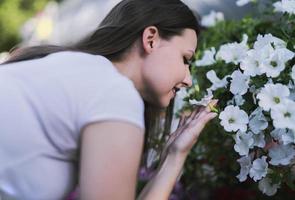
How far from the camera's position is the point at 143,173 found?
8.85ft

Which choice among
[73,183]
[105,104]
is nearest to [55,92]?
[105,104]

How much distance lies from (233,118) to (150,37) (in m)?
0.33

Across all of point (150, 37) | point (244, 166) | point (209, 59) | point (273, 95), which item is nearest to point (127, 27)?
point (150, 37)

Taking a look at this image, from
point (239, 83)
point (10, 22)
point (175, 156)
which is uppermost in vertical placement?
point (239, 83)

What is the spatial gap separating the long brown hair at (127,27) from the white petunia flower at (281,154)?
0.42 metres

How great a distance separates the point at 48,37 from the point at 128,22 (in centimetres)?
490

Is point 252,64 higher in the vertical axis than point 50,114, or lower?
lower

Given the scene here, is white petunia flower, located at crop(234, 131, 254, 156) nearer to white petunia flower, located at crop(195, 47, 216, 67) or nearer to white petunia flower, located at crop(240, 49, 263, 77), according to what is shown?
white petunia flower, located at crop(240, 49, 263, 77)

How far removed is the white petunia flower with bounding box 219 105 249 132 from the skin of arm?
0.39 meters

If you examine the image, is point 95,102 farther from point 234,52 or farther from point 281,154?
point 234,52

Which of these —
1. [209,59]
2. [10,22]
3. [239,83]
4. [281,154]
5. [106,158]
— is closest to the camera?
[106,158]

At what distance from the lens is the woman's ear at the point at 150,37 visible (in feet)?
5.32

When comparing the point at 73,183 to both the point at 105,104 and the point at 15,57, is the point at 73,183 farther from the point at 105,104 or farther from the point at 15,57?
the point at 15,57

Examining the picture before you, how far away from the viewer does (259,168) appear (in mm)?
1713
